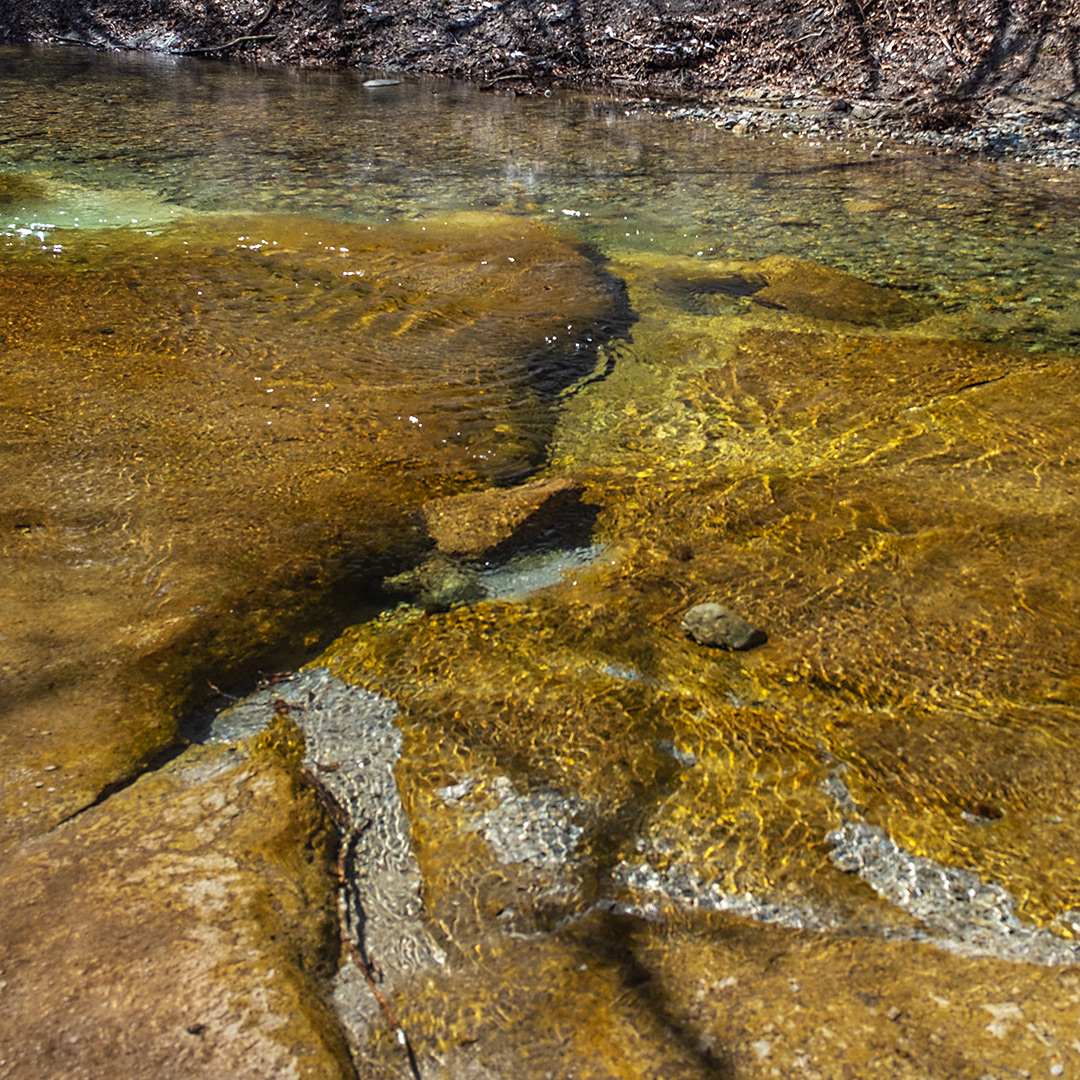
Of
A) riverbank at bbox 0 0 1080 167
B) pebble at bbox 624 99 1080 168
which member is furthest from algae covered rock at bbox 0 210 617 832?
riverbank at bbox 0 0 1080 167

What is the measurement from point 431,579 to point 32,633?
946 mm

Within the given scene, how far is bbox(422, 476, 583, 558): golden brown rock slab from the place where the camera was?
2.61m

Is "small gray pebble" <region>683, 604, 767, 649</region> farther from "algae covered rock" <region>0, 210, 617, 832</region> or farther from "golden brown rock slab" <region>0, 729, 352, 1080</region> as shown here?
"golden brown rock slab" <region>0, 729, 352, 1080</region>

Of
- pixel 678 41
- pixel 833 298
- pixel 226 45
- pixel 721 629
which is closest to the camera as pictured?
pixel 721 629

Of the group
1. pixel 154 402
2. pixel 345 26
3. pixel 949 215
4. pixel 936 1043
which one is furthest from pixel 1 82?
pixel 936 1043

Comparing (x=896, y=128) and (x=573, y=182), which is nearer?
(x=573, y=182)

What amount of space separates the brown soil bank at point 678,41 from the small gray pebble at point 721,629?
722cm

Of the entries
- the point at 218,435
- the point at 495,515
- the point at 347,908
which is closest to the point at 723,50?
the point at 218,435

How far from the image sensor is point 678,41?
962cm

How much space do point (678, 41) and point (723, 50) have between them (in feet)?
1.72

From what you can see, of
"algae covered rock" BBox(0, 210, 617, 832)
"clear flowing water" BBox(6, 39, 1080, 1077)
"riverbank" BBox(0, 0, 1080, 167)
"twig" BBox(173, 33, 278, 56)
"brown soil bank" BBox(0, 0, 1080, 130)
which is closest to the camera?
"clear flowing water" BBox(6, 39, 1080, 1077)

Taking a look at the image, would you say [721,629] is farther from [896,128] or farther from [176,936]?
[896,128]

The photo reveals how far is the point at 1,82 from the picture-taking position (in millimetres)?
9266

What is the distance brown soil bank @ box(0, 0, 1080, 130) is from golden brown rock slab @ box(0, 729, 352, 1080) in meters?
8.24
